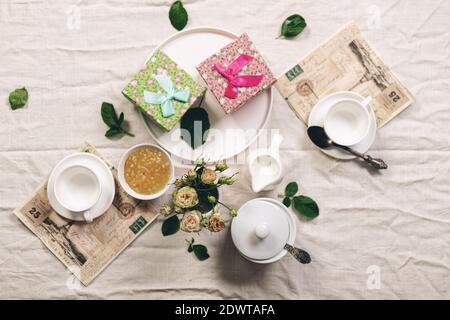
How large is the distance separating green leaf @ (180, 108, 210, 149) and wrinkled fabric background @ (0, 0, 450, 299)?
0.13 meters

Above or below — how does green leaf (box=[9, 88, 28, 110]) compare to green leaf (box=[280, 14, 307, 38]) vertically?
below

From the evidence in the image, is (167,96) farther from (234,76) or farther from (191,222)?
(191,222)

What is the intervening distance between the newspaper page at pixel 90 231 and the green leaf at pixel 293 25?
1.84 ft

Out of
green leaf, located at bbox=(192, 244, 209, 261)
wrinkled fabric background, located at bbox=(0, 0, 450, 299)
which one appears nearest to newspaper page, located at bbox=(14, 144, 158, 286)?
wrinkled fabric background, located at bbox=(0, 0, 450, 299)

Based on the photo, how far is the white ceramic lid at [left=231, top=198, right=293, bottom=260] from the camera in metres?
1.09

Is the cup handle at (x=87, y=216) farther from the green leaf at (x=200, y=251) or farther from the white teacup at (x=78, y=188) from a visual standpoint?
the green leaf at (x=200, y=251)

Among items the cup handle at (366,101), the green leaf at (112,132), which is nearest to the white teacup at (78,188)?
the green leaf at (112,132)

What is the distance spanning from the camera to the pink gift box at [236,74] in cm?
111

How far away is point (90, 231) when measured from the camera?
1201 mm

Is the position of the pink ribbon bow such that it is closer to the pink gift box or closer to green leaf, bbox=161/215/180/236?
the pink gift box

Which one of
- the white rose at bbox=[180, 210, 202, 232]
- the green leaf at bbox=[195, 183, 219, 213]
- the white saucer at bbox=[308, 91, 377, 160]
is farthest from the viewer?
the white saucer at bbox=[308, 91, 377, 160]

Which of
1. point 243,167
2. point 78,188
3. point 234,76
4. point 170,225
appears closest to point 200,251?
point 170,225
